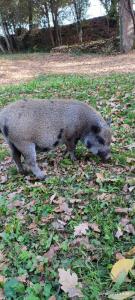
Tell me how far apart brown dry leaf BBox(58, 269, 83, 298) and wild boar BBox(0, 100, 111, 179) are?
87.6 inches

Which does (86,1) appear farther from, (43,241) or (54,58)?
(43,241)

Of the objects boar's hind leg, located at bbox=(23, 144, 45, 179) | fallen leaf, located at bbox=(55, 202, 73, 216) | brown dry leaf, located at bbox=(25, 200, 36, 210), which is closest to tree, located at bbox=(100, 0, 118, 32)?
boar's hind leg, located at bbox=(23, 144, 45, 179)

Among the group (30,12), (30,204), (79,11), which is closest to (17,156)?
(30,204)

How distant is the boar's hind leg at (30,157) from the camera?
5.74 meters

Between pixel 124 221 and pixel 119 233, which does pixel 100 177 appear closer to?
pixel 124 221

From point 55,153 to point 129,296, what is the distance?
12.6 ft

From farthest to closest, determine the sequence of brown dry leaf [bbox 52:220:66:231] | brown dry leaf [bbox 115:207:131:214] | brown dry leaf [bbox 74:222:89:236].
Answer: brown dry leaf [bbox 115:207:131:214] < brown dry leaf [bbox 52:220:66:231] < brown dry leaf [bbox 74:222:89:236]

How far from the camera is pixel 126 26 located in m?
19.5

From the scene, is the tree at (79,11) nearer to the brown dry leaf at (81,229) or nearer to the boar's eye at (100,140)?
the boar's eye at (100,140)

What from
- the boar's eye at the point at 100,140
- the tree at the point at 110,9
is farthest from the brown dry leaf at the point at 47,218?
the tree at the point at 110,9

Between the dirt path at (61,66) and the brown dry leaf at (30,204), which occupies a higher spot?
the dirt path at (61,66)

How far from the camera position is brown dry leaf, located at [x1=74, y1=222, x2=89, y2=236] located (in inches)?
178

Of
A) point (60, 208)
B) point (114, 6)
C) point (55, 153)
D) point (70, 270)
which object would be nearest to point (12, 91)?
point (55, 153)

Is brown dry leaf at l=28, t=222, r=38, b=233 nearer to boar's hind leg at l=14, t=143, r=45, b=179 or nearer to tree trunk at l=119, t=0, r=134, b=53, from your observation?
boar's hind leg at l=14, t=143, r=45, b=179
